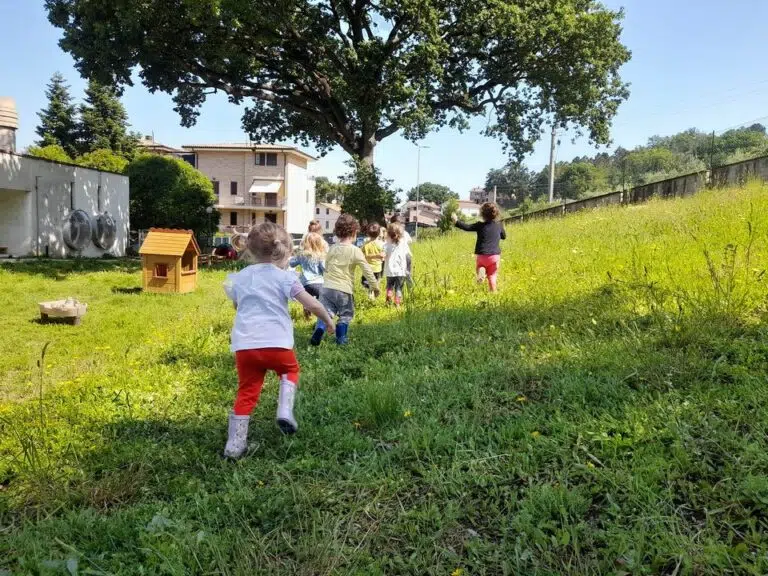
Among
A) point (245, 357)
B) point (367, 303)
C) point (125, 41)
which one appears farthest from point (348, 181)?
point (245, 357)

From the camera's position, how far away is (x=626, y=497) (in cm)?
252

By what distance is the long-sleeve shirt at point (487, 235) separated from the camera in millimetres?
8664

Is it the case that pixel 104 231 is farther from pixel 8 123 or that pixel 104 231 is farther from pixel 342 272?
pixel 342 272

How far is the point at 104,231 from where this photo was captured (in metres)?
24.4

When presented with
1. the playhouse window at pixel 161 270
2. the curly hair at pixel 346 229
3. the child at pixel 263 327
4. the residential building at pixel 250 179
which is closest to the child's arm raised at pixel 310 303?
the child at pixel 263 327

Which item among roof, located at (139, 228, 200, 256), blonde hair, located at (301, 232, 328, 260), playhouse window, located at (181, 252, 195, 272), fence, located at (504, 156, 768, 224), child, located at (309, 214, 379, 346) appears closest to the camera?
child, located at (309, 214, 379, 346)

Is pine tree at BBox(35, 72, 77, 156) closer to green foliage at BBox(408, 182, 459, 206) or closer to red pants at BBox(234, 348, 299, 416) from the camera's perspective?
red pants at BBox(234, 348, 299, 416)

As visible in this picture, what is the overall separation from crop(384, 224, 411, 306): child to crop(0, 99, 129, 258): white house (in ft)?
57.9

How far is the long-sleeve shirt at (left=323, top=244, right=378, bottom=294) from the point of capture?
22.5ft

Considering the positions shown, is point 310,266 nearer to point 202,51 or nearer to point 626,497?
point 626,497

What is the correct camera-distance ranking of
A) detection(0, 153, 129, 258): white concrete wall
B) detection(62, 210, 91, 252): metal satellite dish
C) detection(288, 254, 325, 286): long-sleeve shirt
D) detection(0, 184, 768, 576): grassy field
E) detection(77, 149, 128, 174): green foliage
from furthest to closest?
detection(77, 149, 128, 174): green foliage → detection(62, 210, 91, 252): metal satellite dish → detection(0, 153, 129, 258): white concrete wall → detection(288, 254, 325, 286): long-sleeve shirt → detection(0, 184, 768, 576): grassy field

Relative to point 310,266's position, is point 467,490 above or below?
below

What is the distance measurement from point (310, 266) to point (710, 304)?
5.15 metres

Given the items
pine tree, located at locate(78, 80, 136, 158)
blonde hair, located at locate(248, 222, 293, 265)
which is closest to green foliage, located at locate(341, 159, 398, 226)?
blonde hair, located at locate(248, 222, 293, 265)
